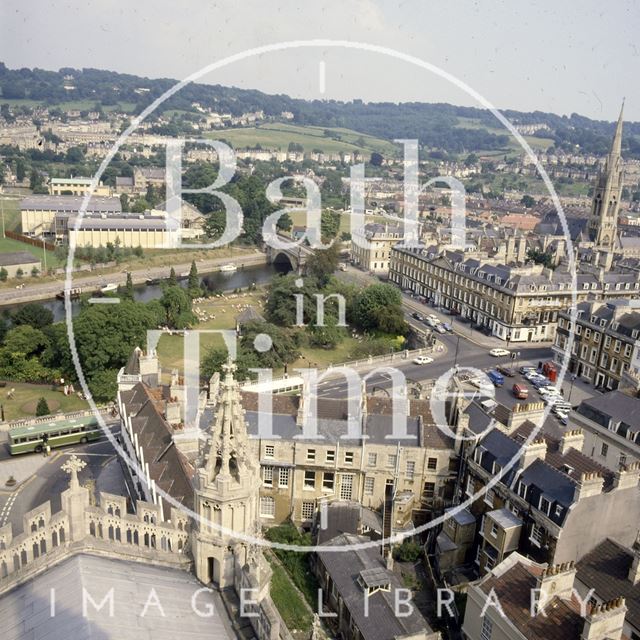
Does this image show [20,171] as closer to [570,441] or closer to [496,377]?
[496,377]

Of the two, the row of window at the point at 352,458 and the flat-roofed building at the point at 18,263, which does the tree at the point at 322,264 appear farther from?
the row of window at the point at 352,458

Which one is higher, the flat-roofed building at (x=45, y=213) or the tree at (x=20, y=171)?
the tree at (x=20, y=171)

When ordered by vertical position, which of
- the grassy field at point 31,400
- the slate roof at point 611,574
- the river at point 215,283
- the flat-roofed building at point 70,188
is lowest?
the grassy field at point 31,400

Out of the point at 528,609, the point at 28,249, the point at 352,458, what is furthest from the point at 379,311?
the point at 28,249

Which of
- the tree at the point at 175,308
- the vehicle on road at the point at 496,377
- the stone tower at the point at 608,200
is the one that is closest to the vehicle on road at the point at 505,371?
the vehicle on road at the point at 496,377

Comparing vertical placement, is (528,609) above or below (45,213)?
below

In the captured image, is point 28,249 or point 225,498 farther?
point 28,249

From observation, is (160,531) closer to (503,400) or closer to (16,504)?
(16,504)
